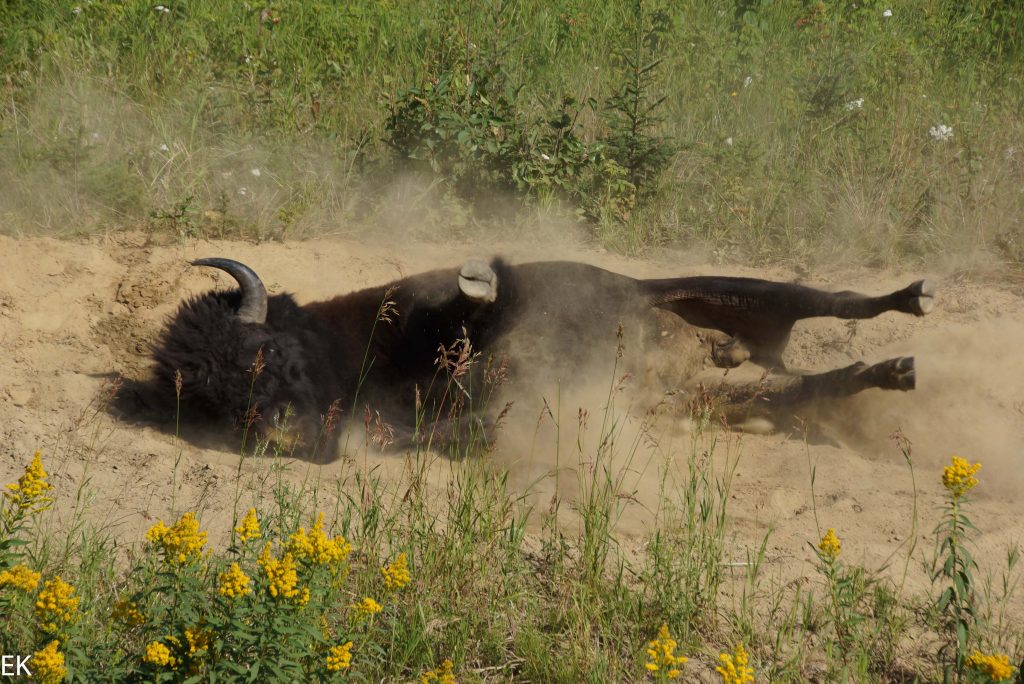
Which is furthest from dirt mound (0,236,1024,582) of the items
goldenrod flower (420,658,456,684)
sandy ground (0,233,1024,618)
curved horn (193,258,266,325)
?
goldenrod flower (420,658,456,684)

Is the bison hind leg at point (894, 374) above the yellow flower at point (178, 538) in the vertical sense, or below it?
above

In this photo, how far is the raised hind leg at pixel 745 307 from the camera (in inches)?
209

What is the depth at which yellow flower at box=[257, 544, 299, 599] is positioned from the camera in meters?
2.40

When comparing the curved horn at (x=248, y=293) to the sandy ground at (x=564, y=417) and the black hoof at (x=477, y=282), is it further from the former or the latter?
A: the black hoof at (x=477, y=282)

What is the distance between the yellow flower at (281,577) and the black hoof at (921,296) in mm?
3414

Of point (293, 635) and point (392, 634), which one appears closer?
point (293, 635)

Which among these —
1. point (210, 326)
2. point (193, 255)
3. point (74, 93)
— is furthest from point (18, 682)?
point (74, 93)

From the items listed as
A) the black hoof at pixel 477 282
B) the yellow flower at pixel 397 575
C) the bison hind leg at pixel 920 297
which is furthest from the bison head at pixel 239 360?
the bison hind leg at pixel 920 297

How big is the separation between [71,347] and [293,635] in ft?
13.3

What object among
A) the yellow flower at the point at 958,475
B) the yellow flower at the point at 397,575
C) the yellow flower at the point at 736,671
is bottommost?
the yellow flower at the point at 736,671

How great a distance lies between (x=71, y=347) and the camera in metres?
5.91

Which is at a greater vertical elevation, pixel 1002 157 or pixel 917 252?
pixel 1002 157

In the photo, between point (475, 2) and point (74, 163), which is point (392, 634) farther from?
point (475, 2)

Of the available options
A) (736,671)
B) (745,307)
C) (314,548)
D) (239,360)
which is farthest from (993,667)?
(239,360)
